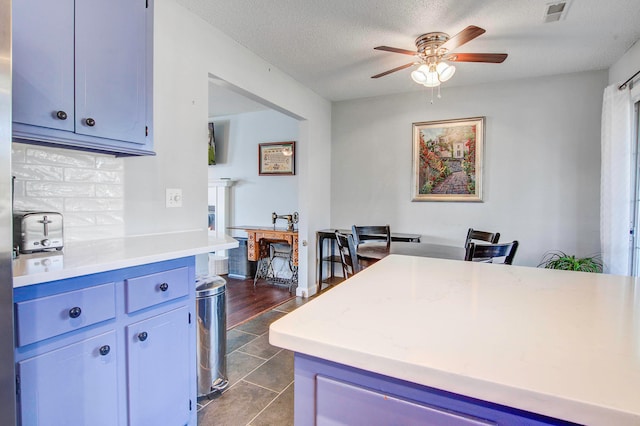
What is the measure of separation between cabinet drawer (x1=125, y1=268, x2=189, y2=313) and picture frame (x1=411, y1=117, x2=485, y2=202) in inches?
121

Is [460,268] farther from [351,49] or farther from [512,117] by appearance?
[512,117]

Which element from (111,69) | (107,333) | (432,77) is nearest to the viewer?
(107,333)

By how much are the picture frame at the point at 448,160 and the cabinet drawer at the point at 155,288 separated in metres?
3.07

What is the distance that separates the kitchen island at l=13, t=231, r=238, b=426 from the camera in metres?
1.05

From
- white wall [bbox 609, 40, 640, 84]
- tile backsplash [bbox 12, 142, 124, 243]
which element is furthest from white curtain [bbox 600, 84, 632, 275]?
tile backsplash [bbox 12, 142, 124, 243]

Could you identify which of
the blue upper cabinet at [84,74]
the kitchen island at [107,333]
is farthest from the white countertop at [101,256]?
the blue upper cabinet at [84,74]

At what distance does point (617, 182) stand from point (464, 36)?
1.89 m

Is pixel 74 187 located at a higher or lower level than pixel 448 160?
lower

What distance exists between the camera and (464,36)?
2254 millimetres

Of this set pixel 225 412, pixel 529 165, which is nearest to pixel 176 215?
pixel 225 412

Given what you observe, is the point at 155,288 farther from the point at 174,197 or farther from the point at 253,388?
the point at 253,388

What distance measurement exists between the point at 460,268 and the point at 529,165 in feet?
9.57

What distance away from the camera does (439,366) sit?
55cm

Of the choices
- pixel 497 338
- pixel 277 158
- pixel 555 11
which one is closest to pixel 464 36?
pixel 555 11
